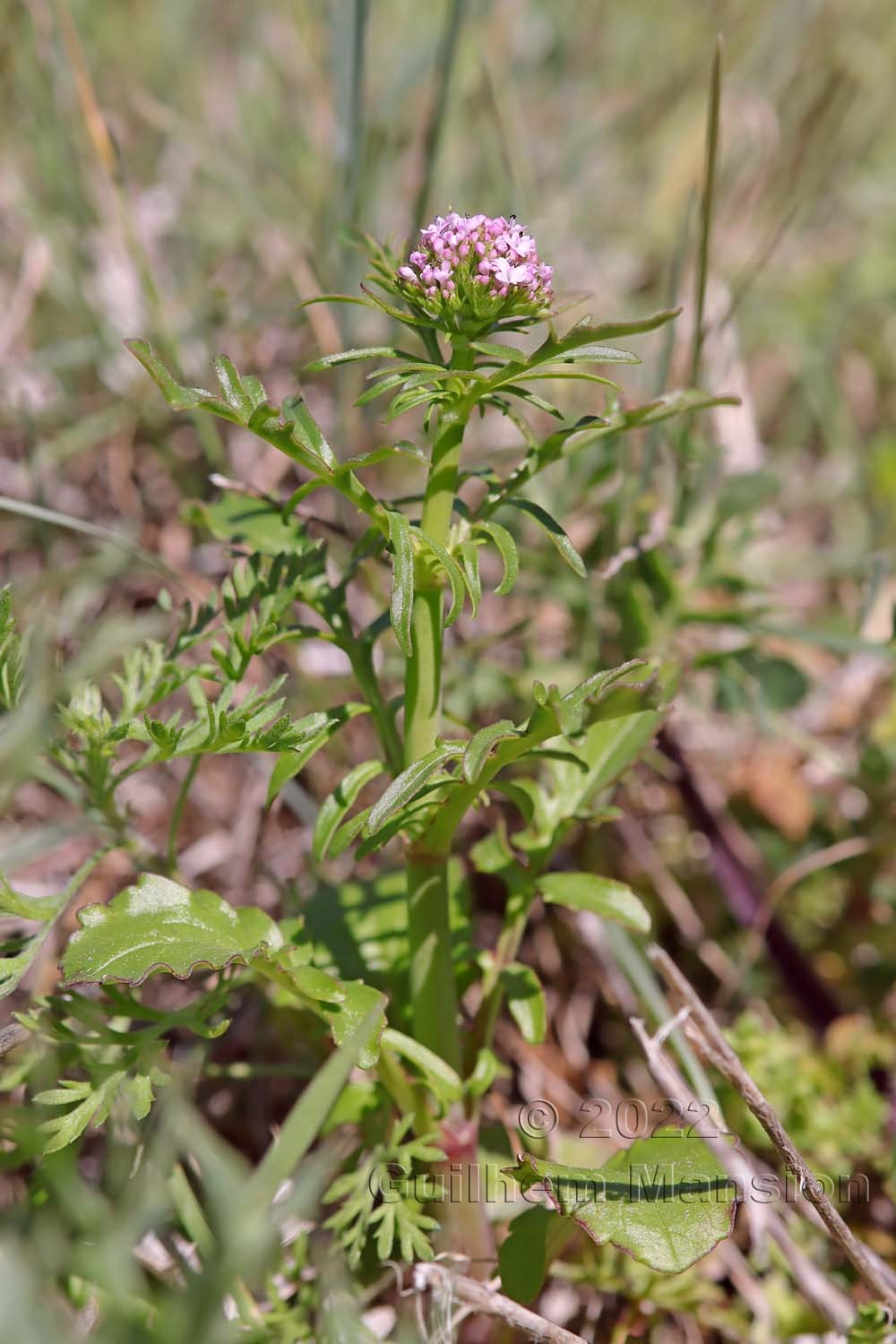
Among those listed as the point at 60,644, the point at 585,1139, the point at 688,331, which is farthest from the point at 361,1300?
the point at 688,331

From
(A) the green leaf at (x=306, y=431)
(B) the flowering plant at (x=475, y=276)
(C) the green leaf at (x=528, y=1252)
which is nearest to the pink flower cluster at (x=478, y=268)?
(B) the flowering plant at (x=475, y=276)

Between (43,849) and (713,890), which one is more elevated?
(43,849)

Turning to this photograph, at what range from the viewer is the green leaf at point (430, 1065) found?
4.41 ft

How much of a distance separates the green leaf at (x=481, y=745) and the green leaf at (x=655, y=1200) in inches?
18.9

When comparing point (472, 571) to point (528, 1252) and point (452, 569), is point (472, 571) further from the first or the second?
point (528, 1252)

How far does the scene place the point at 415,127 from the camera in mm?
3400

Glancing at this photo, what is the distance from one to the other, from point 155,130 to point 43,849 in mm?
2569

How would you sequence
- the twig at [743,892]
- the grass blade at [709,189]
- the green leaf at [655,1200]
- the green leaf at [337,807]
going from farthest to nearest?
1. the twig at [743,892]
2. the grass blade at [709,189]
3. the green leaf at [337,807]
4. the green leaf at [655,1200]

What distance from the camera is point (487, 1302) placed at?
1.35 m

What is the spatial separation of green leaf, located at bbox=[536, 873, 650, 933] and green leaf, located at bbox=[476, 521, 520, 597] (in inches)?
18.1

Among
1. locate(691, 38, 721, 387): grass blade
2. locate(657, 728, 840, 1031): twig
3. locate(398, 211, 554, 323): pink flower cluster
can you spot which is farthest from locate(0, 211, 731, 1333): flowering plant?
locate(657, 728, 840, 1031): twig

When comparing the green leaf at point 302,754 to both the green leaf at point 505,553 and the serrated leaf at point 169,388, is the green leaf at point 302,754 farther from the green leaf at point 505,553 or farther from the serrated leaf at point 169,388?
the serrated leaf at point 169,388

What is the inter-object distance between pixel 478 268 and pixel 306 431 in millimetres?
249

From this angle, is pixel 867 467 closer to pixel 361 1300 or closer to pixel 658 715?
pixel 658 715
